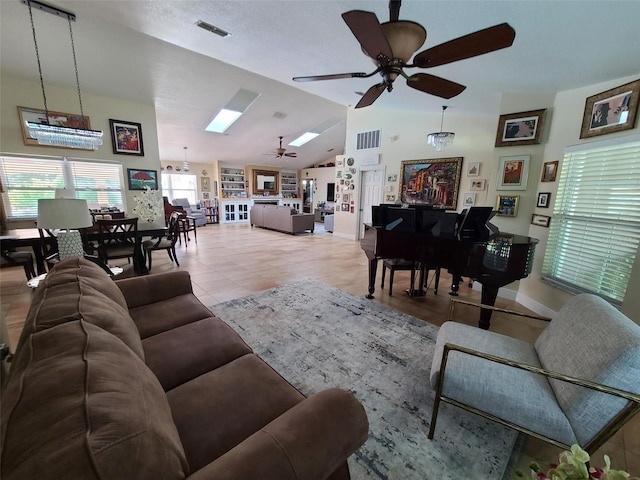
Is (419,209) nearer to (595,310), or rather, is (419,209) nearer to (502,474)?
(595,310)

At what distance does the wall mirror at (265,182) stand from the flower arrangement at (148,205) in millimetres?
6366

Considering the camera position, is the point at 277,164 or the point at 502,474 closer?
the point at 502,474

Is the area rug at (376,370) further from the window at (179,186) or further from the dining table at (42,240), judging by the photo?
the window at (179,186)

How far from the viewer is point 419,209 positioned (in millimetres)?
2924

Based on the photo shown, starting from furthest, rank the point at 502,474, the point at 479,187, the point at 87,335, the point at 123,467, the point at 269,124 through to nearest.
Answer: the point at 269,124
the point at 479,187
the point at 502,474
the point at 87,335
the point at 123,467

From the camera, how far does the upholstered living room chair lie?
1101 mm

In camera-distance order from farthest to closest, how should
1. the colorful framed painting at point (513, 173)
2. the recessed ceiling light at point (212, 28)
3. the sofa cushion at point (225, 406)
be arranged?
the colorful framed painting at point (513, 173)
the recessed ceiling light at point (212, 28)
the sofa cushion at point (225, 406)

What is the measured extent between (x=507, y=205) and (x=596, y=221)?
0.94m

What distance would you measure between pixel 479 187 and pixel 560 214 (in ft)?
6.73

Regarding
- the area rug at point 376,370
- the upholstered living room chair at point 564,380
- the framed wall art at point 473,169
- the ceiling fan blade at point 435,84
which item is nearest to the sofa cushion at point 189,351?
the area rug at point 376,370

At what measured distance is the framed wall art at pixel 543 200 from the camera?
3.04 metres

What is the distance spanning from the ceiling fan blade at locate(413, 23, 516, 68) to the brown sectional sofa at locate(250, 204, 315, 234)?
6.42m

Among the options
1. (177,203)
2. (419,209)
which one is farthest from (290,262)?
(177,203)

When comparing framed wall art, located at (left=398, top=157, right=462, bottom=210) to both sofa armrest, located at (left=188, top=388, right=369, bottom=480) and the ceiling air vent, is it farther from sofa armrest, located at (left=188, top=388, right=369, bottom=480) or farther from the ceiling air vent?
sofa armrest, located at (left=188, top=388, right=369, bottom=480)
